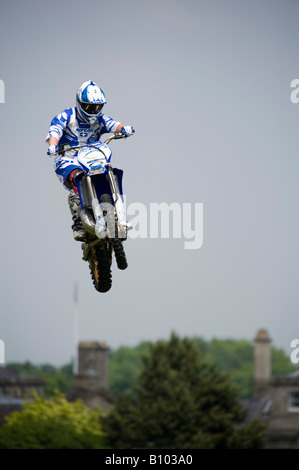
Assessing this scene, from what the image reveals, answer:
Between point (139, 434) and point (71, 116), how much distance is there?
57.7 m

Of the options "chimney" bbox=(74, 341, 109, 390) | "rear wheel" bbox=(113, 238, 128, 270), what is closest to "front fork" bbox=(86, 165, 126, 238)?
"rear wheel" bbox=(113, 238, 128, 270)

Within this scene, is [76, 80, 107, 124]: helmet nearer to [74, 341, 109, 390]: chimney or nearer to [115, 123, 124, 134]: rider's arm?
[115, 123, 124, 134]: rider's arm

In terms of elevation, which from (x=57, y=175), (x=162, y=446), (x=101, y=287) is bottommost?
(x=162, y=446)

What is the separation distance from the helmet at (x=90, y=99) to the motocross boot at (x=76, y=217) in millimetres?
2016

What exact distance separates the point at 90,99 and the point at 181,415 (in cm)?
5794

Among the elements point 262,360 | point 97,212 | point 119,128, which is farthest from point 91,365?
point 97,212

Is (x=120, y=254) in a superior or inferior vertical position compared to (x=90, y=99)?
inferior

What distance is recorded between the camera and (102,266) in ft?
102

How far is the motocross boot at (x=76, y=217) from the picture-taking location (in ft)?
101

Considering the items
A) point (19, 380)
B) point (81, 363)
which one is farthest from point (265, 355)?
point (19, 380)

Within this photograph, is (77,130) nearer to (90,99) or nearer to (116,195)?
(90,99)

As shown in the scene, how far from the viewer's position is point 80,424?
8781 centimetres

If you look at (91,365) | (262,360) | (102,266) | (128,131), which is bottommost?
(262,360)
